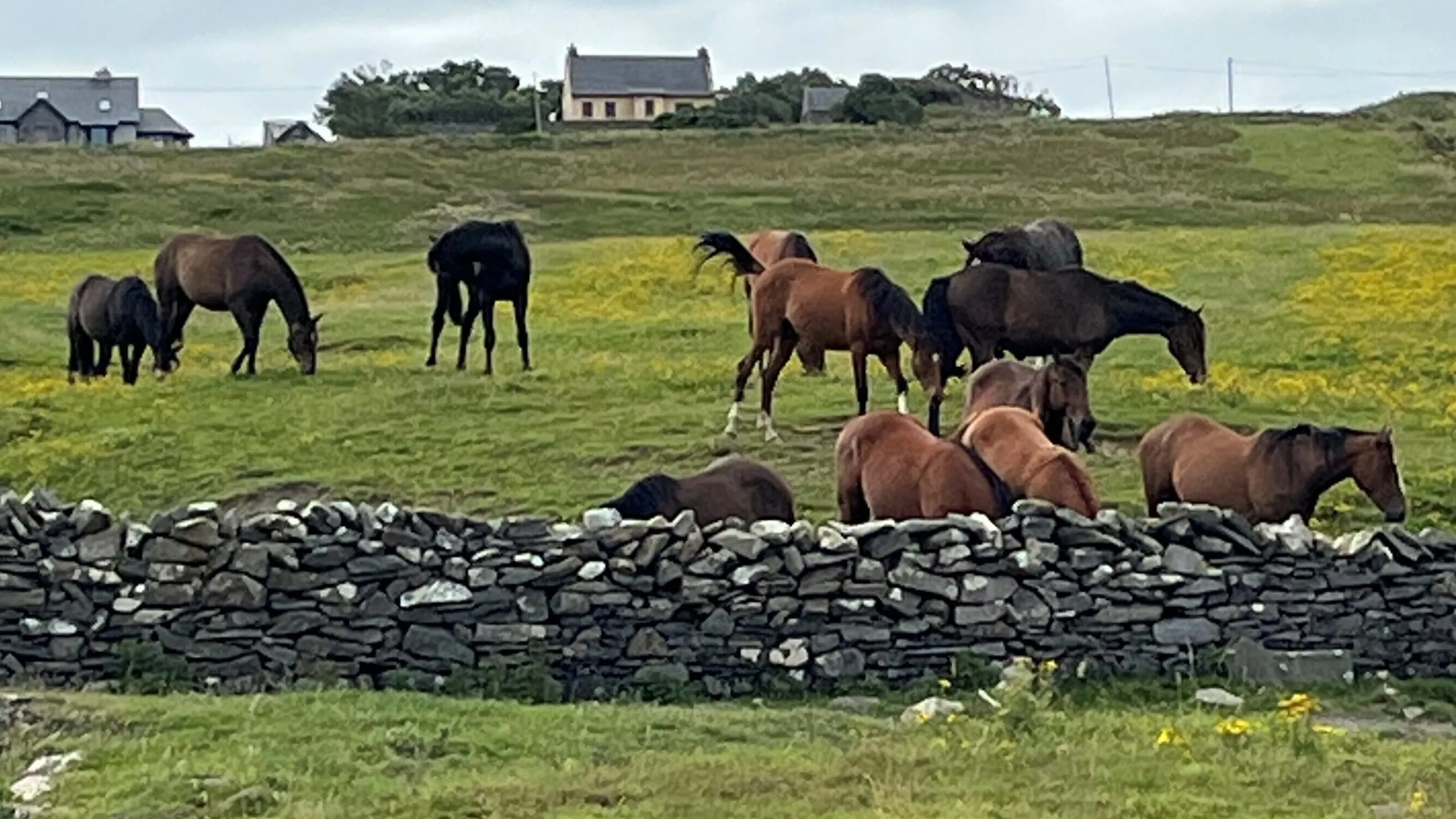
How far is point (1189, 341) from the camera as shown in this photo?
1972 centimetres

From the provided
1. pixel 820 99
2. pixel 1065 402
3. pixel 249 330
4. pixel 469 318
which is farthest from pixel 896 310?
pixel 820 99

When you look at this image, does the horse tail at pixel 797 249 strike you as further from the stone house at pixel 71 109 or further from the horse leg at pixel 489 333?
the stone house at pixel 71 109

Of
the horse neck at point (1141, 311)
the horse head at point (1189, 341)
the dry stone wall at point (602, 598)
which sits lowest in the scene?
the dry stone wall at point (602, 598)

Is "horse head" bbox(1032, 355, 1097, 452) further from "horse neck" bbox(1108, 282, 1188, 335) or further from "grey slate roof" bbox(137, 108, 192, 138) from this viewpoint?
"grey slate roof" bbox(137, 108, 192, 138)

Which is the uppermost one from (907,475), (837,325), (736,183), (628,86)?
(628,86)

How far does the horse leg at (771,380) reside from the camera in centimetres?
1831

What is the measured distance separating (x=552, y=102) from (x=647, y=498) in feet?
323

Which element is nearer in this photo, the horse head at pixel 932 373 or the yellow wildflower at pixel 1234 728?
the yellow wildflower at pixel 1234 728

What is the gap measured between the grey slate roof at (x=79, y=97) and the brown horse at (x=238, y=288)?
8415cm

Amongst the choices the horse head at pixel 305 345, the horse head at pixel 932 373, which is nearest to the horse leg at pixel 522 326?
the horse head at pixel 305 345

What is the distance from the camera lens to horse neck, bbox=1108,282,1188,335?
63.7 ft

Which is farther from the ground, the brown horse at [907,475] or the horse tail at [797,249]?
the horse tail at [797,249]

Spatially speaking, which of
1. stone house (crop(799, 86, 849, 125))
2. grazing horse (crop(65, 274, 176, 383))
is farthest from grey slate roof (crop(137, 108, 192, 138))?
grazing horse (crop(65, 274, 176, 383))

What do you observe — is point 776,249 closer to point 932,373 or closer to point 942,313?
point 942,313
